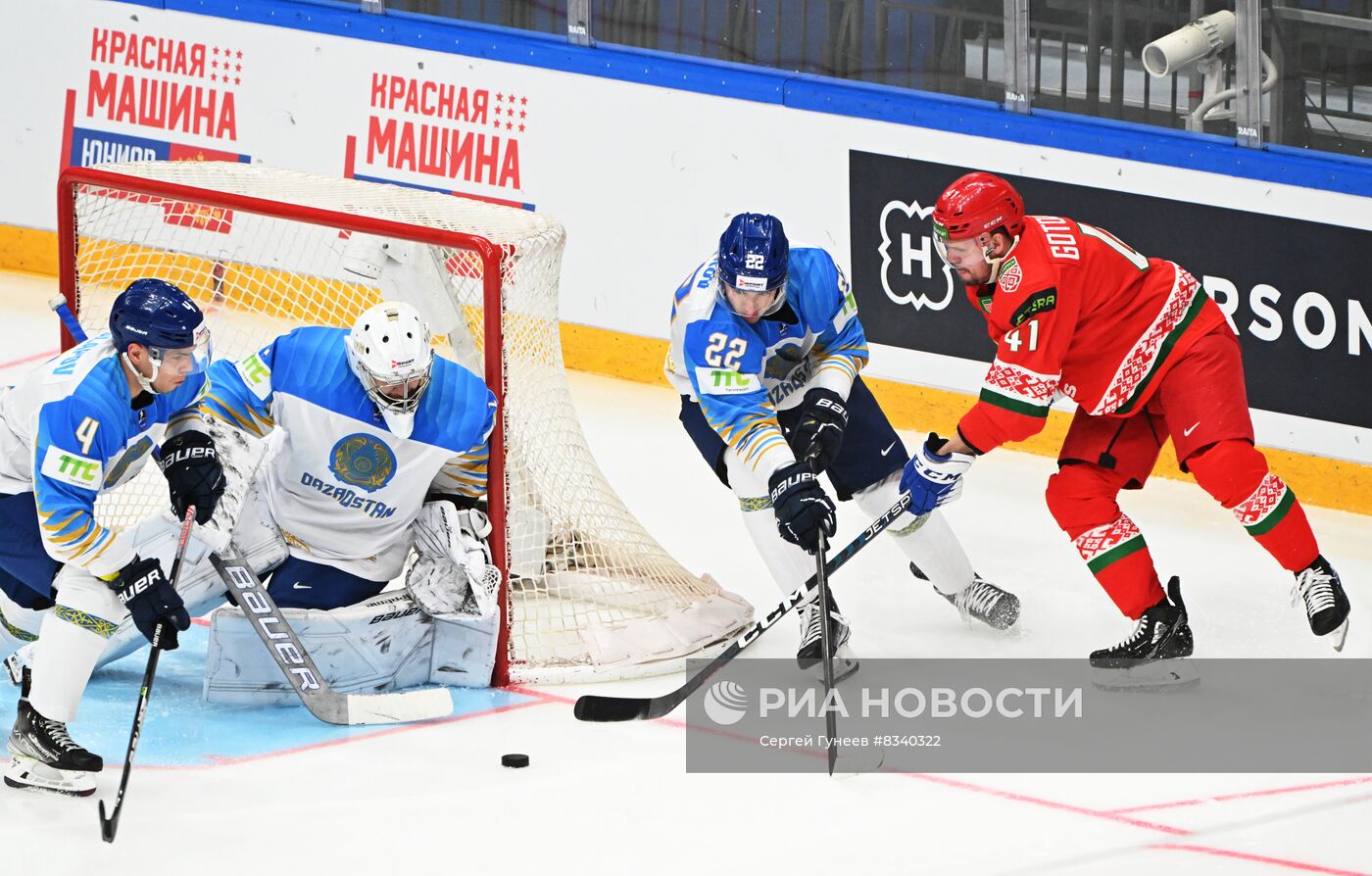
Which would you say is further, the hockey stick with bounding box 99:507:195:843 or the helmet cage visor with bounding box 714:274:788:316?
the helmet cage visor with bounding box 714:274:788:316

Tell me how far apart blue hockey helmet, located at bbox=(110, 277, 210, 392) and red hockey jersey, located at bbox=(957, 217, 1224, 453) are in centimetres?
172

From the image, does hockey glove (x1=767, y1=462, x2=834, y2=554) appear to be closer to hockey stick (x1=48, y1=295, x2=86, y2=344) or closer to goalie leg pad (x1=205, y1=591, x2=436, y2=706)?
goalie leg pad (x1=205, y1=591, x2=436, y2=706)

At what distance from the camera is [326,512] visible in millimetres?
4566

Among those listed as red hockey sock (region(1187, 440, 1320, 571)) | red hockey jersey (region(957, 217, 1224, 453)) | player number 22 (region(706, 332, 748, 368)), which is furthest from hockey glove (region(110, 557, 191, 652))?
red hockey sock (region(1187, 440, 1320, 571))

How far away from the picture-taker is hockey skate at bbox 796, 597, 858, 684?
15.7 ft

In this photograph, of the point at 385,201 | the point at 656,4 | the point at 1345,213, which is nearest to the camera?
the point at 385,201

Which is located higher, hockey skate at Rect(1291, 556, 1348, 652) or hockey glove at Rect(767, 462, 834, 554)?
hockey glove at Rect(767, 462, 834, 554)

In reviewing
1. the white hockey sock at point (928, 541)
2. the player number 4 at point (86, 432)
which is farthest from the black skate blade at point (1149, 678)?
the player number 4 at point (86, 432)

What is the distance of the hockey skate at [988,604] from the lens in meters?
5.03

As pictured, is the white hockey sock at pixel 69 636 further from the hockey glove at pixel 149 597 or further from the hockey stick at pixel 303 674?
the hockey stick at pixel 303 674

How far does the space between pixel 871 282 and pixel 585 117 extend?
50.1 inches

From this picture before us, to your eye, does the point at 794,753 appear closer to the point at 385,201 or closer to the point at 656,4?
the point at 385,201

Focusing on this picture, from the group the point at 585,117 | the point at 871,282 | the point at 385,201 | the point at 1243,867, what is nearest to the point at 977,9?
the point at 871,282

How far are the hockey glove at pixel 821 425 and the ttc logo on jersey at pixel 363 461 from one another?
3.15ft
